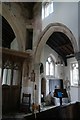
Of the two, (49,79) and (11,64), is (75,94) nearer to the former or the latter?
(49,79)

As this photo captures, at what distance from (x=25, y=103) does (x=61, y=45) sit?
4230mm

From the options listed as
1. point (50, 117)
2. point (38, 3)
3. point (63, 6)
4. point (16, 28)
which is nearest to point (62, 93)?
point (50, 117)

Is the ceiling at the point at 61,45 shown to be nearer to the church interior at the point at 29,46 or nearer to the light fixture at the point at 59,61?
the church interior at the point at 29,46

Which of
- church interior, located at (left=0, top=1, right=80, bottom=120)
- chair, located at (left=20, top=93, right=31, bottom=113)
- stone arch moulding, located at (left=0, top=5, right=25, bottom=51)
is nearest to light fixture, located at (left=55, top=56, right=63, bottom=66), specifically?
church interior, located at (left=0, top=1, right=80, bottom=120)

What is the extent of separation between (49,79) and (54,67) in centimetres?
96

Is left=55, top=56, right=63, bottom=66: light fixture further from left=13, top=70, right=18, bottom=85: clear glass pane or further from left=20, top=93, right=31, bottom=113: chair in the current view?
left=20, top=93, right=31, bottom=113: chair

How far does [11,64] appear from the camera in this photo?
7961 mm

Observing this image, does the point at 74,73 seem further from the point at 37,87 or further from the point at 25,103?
the point at 25,103

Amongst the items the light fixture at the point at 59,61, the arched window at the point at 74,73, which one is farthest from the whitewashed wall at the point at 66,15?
the arched window at the point at 74,73

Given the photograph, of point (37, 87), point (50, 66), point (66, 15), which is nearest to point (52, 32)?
point (66, 15)

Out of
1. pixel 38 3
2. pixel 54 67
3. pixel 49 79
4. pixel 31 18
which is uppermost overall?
pixel 38 3

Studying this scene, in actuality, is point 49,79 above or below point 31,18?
below

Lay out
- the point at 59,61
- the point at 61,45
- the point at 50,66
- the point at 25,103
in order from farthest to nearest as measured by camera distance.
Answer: the point at 59,61, the point at 50,66, the point at 61,45, the point at 25,103

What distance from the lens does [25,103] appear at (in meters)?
7.57
